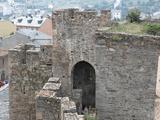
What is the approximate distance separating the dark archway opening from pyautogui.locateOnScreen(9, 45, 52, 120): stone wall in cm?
124

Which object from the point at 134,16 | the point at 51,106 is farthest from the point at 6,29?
the point at 51,106

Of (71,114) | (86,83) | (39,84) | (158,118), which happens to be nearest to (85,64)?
(86,83)

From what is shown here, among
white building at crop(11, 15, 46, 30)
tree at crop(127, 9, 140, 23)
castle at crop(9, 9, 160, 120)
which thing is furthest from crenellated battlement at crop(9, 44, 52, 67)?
white building at crop(11, 15, 46, 30)

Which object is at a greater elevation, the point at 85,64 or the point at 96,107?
the point at 85,64

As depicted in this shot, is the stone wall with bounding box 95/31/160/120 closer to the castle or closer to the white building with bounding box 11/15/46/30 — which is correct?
the castle

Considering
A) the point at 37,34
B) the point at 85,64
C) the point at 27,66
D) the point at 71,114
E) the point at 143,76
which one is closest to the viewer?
the point at 71,114

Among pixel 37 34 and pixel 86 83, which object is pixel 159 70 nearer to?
pixel 86 83

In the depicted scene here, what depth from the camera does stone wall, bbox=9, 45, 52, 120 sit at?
1812 centimetres

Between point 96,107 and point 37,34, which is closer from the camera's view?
point 96,107

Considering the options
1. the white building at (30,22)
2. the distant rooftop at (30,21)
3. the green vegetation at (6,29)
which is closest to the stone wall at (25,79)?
the green vegetation at (6,29)

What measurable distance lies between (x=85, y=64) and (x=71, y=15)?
208 cm

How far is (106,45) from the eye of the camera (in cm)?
1464

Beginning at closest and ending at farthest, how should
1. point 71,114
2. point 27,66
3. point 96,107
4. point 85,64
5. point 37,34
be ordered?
point 71,114 < point 96,107 < point 85,64 < point 27,66 < point 37,34

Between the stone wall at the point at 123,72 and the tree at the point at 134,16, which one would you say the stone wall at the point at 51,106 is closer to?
the stone wall at the point at 123,72
